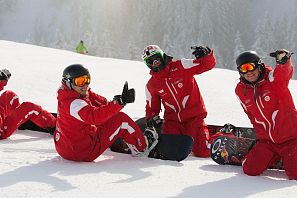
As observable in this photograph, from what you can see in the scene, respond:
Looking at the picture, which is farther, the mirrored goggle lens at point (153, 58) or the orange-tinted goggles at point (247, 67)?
the mirrored goggle lens at point (153, 58)

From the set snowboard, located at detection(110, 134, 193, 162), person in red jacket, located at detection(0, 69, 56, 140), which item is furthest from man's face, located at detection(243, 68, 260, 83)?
person in red jacket, located at detection(0, 69, 56, 140)

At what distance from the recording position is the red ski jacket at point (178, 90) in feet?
20.6

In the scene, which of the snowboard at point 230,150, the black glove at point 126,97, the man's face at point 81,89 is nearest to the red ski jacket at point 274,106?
the snowboard at point 230,150

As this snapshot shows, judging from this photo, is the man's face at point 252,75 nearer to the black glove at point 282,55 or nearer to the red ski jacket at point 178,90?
the black glove at point 282,55

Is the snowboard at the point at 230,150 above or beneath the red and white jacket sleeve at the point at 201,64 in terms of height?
beneath

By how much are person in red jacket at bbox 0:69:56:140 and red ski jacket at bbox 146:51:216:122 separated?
5.17 feet

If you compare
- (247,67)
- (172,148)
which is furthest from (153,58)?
(247,67)

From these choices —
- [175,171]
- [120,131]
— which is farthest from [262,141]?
[120,131]

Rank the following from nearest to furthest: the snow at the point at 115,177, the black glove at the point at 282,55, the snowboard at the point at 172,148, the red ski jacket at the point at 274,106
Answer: the snow at the point at 115,177 < the black glove at the point at 282,55 < the red ski jacket at the point at 274,106 < the snowboard at the point at 172,148

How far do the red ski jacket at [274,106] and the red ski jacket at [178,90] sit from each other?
147 centimetres

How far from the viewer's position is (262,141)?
4.95m

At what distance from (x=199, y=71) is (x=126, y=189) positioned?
288cm

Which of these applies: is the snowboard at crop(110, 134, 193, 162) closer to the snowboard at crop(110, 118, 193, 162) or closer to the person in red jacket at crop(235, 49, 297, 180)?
the snowboard at crop(110, 118, 193, 162)

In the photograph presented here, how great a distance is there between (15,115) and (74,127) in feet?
6.27
